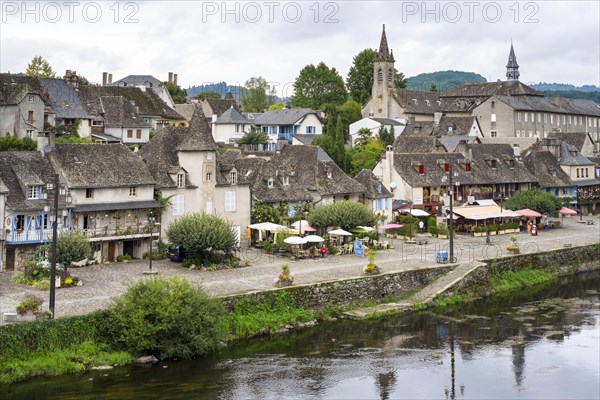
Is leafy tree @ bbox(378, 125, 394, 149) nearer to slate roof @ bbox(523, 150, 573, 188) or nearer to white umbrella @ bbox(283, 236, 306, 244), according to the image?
slate roof @ bbox(523, 150, 573, 188)

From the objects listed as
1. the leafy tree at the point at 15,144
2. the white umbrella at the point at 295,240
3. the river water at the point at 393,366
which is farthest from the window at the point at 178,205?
the river water at the point at 393,366

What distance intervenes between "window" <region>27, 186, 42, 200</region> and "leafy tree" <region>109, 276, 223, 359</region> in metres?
13.1

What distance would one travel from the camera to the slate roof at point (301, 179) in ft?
195

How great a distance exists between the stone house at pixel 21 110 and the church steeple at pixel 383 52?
194ft

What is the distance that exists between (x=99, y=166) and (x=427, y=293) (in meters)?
20.3

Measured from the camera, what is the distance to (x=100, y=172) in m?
49.8

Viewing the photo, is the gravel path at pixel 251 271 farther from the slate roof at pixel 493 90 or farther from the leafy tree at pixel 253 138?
the slate roof at pixel 493 90

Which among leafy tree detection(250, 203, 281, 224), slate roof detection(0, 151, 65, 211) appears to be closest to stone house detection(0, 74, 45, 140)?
slate roof detection(0, 151, 65, 211)

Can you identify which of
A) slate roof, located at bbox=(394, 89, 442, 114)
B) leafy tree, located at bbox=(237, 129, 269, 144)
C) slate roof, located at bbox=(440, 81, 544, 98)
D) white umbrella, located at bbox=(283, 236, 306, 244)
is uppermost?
slate roof, located at bbox=(440, 81, 544, 98)

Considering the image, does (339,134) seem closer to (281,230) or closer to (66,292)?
(281,230)

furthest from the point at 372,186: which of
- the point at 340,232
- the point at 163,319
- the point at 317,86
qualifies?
the point at 317,86

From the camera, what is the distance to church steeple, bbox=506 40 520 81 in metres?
123

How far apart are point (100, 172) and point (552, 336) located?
2644 centimetres

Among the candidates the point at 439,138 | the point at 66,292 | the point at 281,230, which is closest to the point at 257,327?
the point at 66,292
